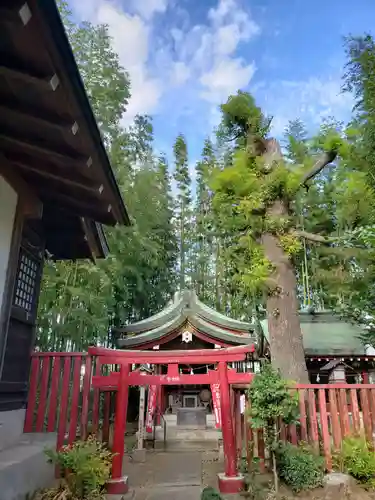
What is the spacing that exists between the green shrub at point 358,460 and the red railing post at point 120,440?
324cm

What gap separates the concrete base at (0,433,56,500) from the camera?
317cm

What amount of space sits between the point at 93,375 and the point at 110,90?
37.1 feet

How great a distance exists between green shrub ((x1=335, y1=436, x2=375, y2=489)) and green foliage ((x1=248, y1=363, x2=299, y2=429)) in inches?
45.7

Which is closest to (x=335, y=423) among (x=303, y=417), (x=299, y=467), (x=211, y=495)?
(x=303, y=417)

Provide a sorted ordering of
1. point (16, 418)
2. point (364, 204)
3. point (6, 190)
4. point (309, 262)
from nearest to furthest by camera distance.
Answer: point (6, 190) < point (16, 418) < point (364, 204) < point (309, 262)

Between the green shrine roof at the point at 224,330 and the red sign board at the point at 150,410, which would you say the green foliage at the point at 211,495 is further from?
the green shrine roof at the point at 224,330

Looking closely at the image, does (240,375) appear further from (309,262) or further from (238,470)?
(309,262)

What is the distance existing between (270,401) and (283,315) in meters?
2.85

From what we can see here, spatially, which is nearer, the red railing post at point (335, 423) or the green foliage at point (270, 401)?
the green foliage at point (270, 401)

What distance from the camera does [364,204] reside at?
8.46 metres

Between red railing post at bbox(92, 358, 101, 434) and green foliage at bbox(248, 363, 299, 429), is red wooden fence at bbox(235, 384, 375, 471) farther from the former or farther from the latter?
red railing post at bbox(92, 358, 101, 434)

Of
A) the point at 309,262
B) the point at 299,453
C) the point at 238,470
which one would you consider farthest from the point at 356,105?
the point at 309,262

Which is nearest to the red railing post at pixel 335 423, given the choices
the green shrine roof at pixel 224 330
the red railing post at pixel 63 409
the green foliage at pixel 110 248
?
the red railing post at pixel 63 409

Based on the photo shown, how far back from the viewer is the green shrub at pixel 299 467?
17.0 feet
